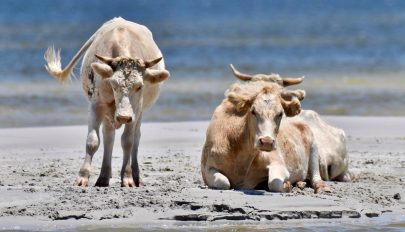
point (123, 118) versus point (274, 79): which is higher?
point (274, 79)

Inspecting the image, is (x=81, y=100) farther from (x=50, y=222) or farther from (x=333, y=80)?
(x=50, y=222)

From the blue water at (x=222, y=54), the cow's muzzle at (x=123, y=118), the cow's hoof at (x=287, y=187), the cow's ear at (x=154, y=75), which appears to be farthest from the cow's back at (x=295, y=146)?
the blue water at (x=222, y=54)

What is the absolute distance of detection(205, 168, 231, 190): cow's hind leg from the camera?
1101 centimetres

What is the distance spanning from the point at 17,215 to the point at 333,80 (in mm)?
17188

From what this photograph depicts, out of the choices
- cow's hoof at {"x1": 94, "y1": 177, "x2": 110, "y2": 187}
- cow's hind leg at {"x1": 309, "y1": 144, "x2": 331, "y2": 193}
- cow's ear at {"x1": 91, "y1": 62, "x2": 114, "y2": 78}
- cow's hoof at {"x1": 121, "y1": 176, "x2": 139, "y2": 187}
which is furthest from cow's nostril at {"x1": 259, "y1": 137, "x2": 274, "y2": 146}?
cow's hoof at {"x1": 94, "y1": 177, "x2": 110, "y2": 187}

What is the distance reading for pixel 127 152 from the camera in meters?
11.9

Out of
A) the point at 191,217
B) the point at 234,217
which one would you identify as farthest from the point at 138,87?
the point at 234,217

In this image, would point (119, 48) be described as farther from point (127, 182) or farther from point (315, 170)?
point (315, 170)

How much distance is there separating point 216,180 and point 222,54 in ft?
78.2

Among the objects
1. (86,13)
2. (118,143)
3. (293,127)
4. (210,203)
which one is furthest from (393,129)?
(86,13)

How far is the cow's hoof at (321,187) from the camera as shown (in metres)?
11.5

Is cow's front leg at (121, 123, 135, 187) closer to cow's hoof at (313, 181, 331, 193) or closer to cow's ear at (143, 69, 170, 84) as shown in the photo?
cow's ear at (143, 69, 170, 84)

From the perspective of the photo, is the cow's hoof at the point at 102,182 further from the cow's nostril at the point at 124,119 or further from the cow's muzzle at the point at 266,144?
the cow's muzzle at the point at 266,144

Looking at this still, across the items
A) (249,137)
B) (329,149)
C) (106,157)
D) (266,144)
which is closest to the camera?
(266,144)
